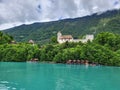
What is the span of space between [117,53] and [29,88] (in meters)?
59.2

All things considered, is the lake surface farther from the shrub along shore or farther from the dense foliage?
the dense foliage

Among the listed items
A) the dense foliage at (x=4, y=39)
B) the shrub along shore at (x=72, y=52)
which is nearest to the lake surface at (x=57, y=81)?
the shrub along shore at (x=72, y=52)

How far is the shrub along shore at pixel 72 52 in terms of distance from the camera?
8869 centimetres

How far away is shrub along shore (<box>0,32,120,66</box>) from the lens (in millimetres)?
88688

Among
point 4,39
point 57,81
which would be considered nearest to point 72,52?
point 4,39

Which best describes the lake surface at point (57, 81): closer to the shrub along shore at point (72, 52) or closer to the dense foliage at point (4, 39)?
the shrub along shore at point (72, 52)

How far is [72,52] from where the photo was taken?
92.5 meters

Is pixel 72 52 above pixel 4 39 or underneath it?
underneath

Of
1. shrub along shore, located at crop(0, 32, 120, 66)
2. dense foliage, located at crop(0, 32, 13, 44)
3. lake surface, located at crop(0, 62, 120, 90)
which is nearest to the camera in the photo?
lake surface, located at crop(0, 62, 120, 90)

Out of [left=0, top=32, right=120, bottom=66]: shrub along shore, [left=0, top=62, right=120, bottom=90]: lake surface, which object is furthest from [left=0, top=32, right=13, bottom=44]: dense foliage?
[left=0, top=62, right=120, bottom=90]: lake surface

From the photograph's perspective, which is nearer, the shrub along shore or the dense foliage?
the shrub along shore

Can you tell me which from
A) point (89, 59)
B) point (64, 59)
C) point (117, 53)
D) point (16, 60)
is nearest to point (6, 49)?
point (16, 60)

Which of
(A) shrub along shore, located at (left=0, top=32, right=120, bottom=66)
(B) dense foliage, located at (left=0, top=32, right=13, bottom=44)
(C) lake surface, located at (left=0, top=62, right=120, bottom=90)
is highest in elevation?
(B) dense foliage, located at (left=0, top=32, right=13, bottom=44)

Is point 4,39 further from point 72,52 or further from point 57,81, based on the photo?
point 57,81
